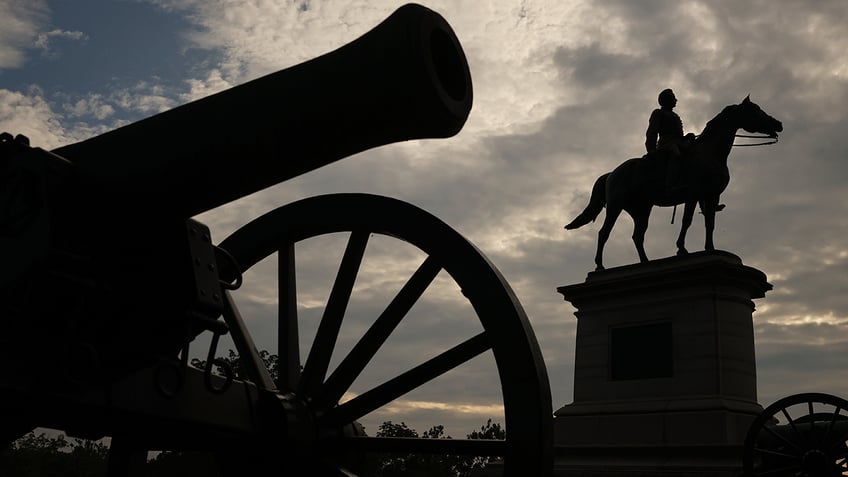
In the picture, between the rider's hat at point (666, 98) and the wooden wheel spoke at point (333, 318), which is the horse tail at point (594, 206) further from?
the wooden wheel spoke at point (333, 318)

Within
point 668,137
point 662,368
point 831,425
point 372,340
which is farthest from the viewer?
point 668,137

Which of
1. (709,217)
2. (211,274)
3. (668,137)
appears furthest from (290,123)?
(668,137)

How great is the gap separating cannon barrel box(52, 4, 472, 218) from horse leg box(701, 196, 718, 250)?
549 inches

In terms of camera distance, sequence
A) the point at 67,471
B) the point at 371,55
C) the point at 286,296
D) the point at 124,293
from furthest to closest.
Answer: the point at 67,471 → the point at 286,296 → the point at 124,293 → the point at 371,55

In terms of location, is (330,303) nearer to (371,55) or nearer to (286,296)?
(286,296)

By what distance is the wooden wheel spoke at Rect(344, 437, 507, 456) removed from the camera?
4043mm

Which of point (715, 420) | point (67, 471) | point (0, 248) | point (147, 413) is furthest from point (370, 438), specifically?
point (67, 471)

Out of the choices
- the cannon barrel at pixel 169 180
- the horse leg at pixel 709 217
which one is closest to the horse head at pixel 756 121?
the horse leg at pixel 709 217

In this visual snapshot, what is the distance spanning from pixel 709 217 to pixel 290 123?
47.7 ft

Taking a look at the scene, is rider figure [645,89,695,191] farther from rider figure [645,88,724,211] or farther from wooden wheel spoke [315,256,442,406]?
wooden wheel spoke [315,256,442,406]

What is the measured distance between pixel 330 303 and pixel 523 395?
3.77 ft

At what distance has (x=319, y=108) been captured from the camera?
9.14 ft

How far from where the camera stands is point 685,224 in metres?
16.7

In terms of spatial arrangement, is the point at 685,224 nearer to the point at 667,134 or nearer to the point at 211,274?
the point at 667,134
